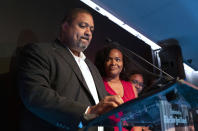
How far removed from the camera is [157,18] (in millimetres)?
3662

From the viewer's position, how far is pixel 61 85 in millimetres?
1112

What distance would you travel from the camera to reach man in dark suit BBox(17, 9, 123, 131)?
31.3 inches

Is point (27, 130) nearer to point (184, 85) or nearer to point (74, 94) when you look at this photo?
point (74, 94)

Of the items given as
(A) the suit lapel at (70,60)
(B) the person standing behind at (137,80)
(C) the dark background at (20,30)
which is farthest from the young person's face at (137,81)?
(A) the suit lapel at (70,60)

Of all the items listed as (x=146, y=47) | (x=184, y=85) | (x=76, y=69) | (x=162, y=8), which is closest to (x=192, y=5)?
(x=162, y=8)

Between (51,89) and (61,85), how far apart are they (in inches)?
7.1

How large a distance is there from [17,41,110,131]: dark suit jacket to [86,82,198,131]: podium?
13 cm

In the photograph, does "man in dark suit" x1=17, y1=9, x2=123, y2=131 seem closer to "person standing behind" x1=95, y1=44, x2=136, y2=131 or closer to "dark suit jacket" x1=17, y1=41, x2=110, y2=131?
"dark suit jacket" x1=17, y1=41, x2=110, y2=131

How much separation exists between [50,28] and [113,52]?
713mm

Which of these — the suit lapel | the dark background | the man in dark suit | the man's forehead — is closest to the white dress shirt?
the man in dark suit

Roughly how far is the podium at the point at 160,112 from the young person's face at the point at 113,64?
1.03 m

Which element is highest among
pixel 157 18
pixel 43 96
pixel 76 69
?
pixel 157 18

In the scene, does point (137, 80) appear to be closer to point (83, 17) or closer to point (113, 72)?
point (113, 72)

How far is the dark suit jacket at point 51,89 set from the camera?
2.69 feet
